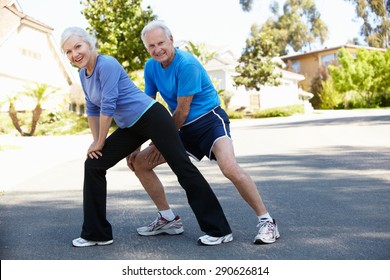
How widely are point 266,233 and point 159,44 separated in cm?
132

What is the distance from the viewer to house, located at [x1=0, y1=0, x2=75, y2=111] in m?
18.2

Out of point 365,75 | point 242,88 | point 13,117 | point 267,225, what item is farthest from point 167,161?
point 242,88

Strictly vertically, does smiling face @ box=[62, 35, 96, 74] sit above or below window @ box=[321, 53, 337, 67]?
above

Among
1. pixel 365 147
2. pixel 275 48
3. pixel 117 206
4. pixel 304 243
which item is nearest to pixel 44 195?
pixel 117 206

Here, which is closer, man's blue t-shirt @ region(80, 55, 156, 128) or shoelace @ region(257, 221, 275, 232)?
man's blue t-shirt @ region(80, 55, 156, 128)

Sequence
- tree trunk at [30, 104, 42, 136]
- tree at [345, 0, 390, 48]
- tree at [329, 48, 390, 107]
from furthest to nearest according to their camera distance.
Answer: tree at [329, 48, 390, 107] → tree trunk at [30, 104, 42, 136] → tree at [345, 0, 390, 48]

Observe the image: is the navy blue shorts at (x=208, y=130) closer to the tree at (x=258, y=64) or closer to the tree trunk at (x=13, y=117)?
the tree trunk at (x=13, y=117)

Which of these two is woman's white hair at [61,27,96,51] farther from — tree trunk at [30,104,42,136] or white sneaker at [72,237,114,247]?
tree trunk at [30,104,42,136]

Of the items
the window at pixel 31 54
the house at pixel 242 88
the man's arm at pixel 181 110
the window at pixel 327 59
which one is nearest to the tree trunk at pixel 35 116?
the window at pixel 31 54

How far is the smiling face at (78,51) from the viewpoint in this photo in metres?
4.16

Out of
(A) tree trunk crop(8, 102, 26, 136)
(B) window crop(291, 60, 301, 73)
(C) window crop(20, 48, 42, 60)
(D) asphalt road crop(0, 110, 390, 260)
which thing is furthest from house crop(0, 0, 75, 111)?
(B) window crop(291, 60, 301, 73)

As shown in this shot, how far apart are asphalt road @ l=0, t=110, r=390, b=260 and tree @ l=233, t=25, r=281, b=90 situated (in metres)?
24.7
